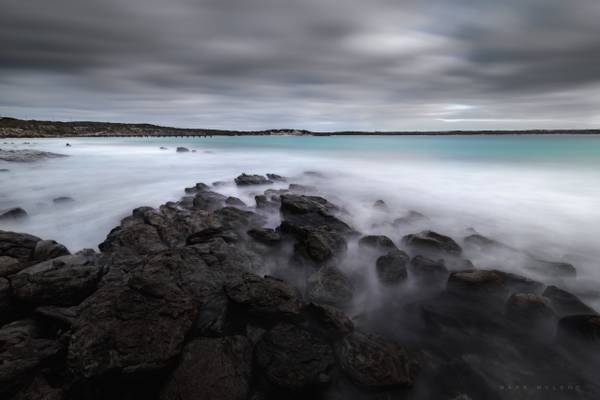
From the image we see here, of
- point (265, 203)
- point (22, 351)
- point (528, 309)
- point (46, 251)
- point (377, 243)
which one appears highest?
point (46, 251)

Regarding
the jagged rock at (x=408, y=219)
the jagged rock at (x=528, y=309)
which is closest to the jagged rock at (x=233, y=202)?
the jagged rock at (x=408, y=219)

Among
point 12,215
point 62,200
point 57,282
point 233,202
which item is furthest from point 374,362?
point 62,200

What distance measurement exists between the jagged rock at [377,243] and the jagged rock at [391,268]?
740 mm

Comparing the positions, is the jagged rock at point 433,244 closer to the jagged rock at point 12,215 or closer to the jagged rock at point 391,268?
the jagged rock at point 391,268

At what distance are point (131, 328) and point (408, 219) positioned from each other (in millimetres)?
8718

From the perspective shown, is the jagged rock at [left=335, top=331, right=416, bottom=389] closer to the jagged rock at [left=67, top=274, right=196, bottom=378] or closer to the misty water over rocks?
the misty water over rocks

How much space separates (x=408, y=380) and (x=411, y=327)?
136 cm

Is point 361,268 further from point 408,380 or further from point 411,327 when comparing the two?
point 408,380

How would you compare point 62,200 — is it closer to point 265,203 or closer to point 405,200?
point 265,203

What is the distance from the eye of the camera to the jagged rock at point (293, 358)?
12.7ft

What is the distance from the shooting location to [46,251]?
598 cm

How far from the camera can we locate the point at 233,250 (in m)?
6.71

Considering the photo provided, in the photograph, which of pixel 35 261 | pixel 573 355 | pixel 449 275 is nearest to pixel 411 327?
pixel 449 275

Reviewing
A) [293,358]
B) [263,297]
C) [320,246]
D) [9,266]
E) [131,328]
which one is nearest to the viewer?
[131,328]
